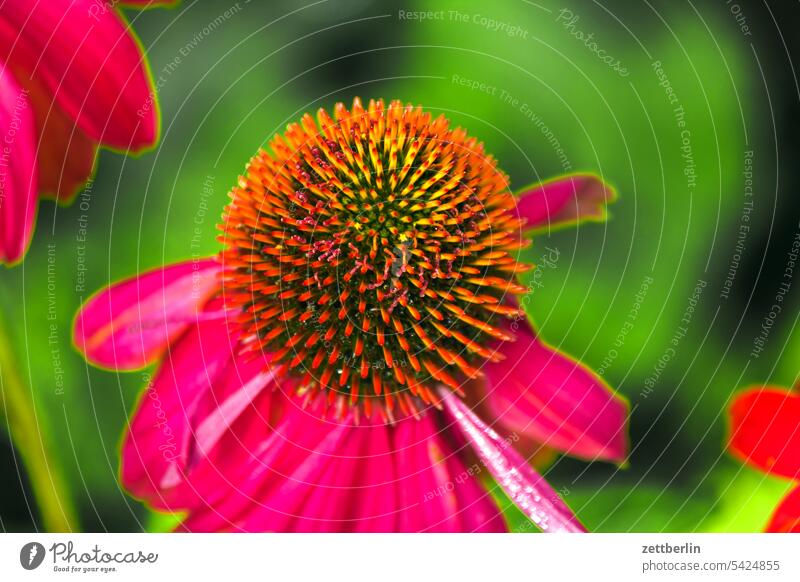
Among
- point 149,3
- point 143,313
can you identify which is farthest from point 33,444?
point 149,3

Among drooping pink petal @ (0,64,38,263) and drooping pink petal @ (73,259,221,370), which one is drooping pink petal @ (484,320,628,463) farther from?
drooping pink petal @ (0,64,38,263)

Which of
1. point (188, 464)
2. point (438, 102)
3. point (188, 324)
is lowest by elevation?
point (188, 464)

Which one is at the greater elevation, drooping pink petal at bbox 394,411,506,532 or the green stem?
the green stem

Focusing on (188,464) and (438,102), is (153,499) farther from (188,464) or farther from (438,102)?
(438,102)

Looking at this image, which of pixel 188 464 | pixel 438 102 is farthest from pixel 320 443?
pixel 438 102

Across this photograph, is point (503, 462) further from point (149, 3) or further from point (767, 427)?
point (149, 3)

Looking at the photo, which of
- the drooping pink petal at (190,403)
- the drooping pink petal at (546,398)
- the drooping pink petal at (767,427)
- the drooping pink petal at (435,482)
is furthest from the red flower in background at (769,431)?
the drooping pink petal at (190,403)

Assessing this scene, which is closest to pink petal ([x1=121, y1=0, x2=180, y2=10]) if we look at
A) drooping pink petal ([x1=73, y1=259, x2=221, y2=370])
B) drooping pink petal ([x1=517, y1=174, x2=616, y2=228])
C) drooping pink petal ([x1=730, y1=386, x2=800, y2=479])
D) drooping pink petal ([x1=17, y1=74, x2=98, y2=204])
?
drooping pink petal ([x1=17, y1=74, x2=98, y2=204])
